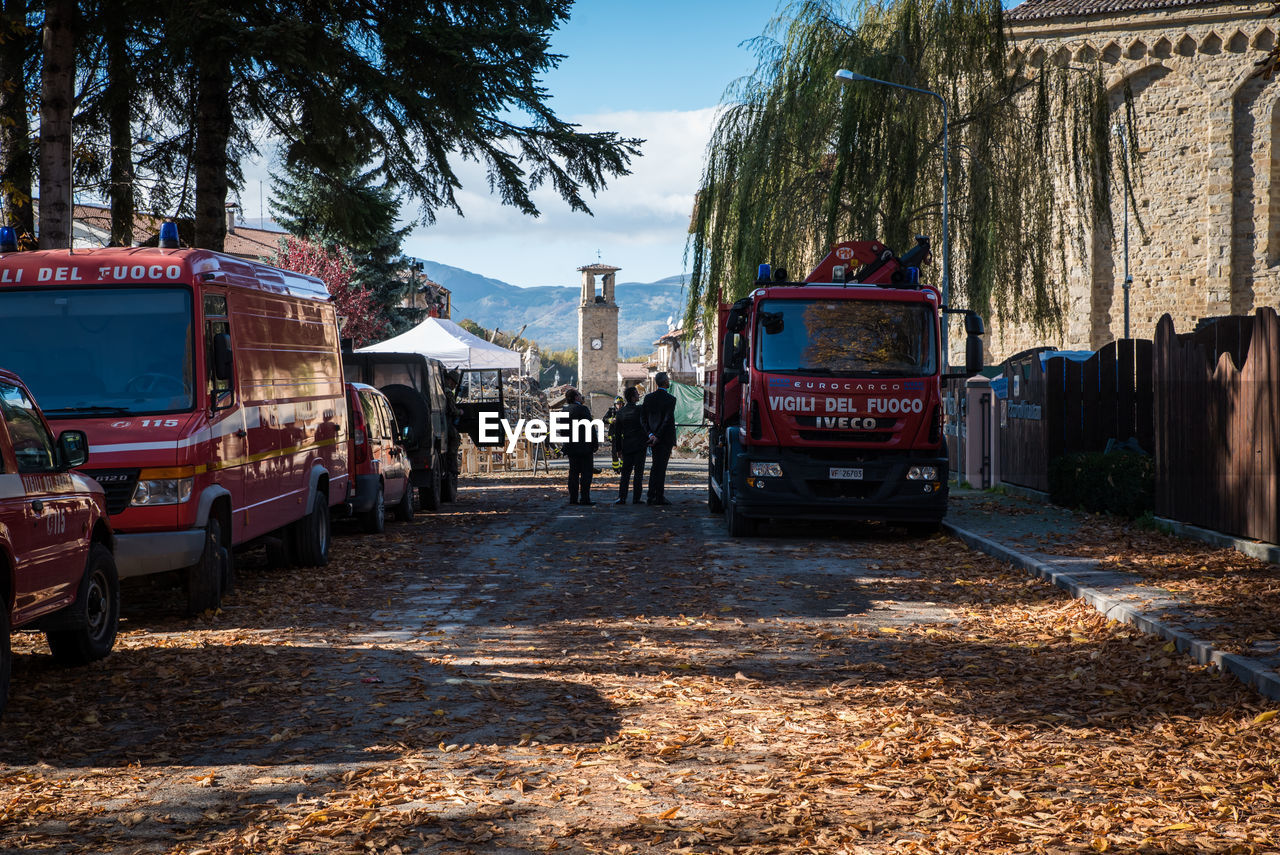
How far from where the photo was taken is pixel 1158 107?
4284 cm

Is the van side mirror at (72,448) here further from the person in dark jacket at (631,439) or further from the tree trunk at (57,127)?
the person in dark jacket at (631,439)

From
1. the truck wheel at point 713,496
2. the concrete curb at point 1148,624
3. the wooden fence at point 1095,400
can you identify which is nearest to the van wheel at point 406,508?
the truck wheel at point 713,496

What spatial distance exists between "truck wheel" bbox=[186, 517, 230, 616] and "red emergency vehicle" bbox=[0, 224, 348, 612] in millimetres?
11

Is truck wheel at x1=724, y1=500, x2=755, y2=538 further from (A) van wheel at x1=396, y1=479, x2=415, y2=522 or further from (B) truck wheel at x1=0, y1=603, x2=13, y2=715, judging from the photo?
(B) truck wheel at x1=0, y1=603, x2=13, y2=715

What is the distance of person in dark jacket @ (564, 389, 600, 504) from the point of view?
20.2 metres

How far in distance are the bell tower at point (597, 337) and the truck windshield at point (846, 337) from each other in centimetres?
7642

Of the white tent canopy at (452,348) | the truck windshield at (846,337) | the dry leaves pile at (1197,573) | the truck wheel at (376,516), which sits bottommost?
the dry leaves pile at (1197,573)

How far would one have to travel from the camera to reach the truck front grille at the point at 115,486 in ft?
29.8

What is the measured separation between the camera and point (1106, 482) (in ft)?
54.3

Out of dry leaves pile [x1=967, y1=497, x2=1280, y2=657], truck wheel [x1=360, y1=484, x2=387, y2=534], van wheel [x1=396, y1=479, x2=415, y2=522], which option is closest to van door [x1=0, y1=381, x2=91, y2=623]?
dry leaves pile [x1=967, y1=497, x2=1280, y2=657]

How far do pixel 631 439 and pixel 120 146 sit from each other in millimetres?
9022

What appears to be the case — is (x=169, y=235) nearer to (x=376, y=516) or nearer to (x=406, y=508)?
(x=376, y=516)

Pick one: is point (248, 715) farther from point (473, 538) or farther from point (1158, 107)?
point (1158, 107)

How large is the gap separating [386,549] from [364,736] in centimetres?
899
